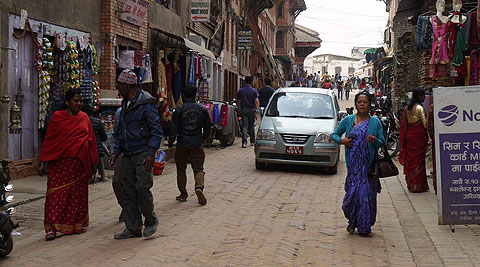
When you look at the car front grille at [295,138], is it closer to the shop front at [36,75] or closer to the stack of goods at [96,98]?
the stack of goods at [96,98]

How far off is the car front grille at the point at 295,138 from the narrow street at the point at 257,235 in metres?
1.75

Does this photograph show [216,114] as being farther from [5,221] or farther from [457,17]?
[5,221]

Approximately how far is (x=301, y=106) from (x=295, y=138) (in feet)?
4.63

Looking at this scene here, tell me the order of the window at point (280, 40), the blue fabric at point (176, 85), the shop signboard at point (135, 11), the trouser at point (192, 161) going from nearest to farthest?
the trouser at point (192, 161)
the shop signboard at point (135, 11)
the blue fabric at point (176, 85)
the window at point (280, 40)

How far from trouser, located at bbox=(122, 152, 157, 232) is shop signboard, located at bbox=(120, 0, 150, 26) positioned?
866 centimetres

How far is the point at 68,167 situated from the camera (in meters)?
6.73

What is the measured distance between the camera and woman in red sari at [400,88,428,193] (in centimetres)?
995

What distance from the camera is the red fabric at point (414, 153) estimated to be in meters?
9.96

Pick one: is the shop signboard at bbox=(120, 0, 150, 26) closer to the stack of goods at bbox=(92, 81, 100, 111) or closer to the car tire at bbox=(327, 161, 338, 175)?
the stack of goods at bbox=(92, 81, 100, 111)

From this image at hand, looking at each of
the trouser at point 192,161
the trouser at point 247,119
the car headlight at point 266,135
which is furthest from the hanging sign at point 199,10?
the trouser at point 192,161

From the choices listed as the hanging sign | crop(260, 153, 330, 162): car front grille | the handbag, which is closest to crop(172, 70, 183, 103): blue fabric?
the hanging sign

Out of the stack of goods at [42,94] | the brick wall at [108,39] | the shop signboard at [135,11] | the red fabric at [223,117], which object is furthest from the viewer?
the red fabric at [223,117]

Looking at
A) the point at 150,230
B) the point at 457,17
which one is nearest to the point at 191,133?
the point at 150,230

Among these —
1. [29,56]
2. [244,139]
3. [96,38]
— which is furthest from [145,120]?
[244,139]
